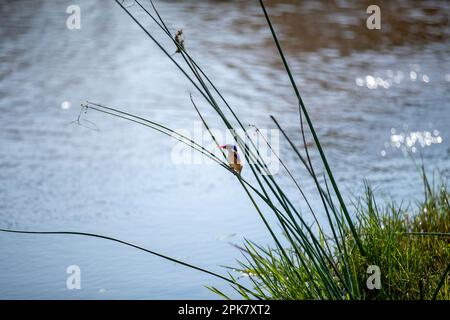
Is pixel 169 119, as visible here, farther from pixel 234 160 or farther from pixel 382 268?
pixel 234 160

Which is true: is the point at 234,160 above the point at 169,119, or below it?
above

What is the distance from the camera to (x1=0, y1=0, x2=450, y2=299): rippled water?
186cm

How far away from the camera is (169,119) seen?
2.67 meters

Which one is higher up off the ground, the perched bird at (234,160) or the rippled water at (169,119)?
the perched bird at (234,160)

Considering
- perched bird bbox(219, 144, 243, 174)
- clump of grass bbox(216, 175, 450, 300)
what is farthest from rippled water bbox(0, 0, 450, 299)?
perched bird bbox(219, 144, 243, 174)

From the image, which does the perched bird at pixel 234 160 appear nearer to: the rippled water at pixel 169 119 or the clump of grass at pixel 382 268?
the clump of grass at pixel 382 268

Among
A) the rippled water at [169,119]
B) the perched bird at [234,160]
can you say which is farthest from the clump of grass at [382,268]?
the rippled water at [169,119]

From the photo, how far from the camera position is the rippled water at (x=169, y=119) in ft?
6.11

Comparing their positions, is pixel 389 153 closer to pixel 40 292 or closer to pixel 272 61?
pixel 272 61

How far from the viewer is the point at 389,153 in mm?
2508

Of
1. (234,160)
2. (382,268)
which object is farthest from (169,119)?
(234,160)

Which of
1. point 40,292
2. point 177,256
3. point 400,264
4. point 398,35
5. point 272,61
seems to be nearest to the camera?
point 400,264
